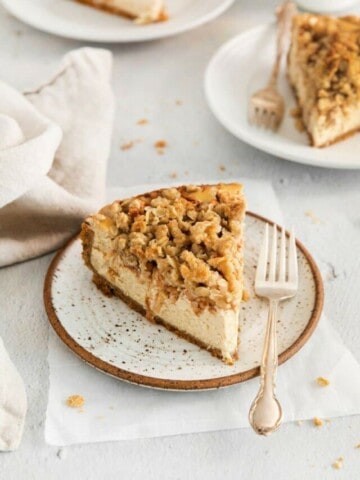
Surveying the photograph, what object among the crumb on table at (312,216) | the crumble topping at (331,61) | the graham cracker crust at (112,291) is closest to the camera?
the graham cracker crust at (112,291)

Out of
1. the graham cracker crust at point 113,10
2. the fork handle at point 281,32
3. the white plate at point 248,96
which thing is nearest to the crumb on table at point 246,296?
the white plate at point 248,96

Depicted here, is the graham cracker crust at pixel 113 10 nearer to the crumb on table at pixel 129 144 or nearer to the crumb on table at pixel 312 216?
the crumb on table at pixel 129 144

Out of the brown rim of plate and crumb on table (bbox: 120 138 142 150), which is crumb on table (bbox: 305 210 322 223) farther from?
crumb on table (bbox: 120 138 142 150)

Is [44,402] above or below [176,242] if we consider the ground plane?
below

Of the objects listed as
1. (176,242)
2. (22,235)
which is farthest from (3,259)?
(176,242)

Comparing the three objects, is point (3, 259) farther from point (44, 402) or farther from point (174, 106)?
point (174, 106)

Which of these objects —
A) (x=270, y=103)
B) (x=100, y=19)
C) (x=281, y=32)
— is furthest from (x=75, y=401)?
(x=100, y=19)
